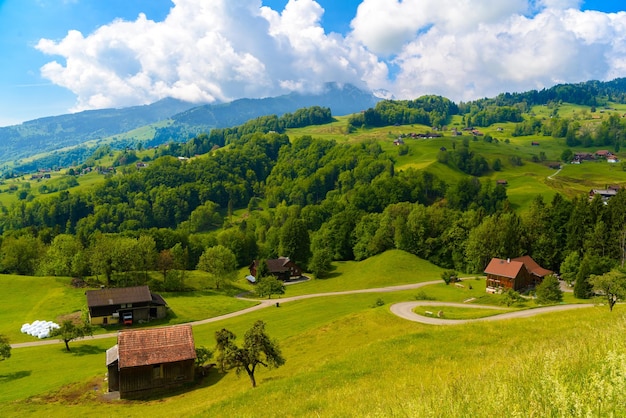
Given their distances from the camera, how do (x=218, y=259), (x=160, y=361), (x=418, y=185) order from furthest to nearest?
(x=418, y=185) → (x=218, y=259) → (x=160, y=361)

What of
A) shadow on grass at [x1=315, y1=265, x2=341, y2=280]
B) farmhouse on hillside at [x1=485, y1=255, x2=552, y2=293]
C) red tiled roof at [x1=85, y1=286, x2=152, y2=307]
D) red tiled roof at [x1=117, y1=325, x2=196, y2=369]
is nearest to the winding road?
red tiled roof at [x1=85, y1=286, x2=152, y2=307]

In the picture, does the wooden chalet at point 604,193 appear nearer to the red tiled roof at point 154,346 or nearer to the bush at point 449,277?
the bush at point 449,277

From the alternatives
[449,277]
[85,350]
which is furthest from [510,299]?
[85,350]

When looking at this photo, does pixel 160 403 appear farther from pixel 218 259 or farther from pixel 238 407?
pixel 218 259

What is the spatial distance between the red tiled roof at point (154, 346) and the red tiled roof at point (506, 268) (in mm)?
77400

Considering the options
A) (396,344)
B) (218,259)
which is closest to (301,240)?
(218,259)

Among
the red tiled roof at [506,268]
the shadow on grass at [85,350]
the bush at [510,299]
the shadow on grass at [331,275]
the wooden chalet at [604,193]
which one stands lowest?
the shadow on grass at [331,275]

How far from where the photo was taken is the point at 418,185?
634 feet

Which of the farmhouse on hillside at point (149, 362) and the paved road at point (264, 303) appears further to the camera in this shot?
the paved road at point (264, 303)

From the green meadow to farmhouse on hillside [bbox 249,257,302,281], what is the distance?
29872 millimetres

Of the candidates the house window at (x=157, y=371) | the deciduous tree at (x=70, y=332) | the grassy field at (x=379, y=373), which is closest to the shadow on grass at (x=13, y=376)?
the grassy field at (x=379, y=373)

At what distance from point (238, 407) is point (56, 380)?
132 feet

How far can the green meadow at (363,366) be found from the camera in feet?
29.3

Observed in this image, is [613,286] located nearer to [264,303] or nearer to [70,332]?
[264,303]
